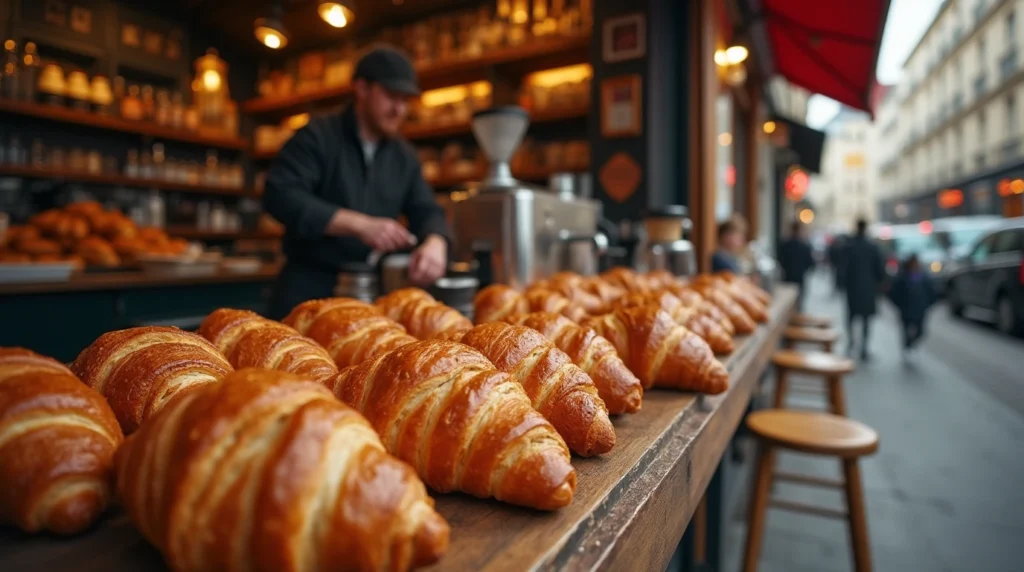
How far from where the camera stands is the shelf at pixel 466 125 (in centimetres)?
→ 538

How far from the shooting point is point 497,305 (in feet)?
5.38

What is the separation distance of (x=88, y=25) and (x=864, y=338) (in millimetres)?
10621

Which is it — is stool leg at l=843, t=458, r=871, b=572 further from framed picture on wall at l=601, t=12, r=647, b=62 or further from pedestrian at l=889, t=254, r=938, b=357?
pedestrian at l=889, t=254, r=938, b=357

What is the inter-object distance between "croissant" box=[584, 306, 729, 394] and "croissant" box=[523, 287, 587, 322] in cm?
25

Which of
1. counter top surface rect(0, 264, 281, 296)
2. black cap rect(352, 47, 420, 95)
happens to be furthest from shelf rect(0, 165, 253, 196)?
black cap rect(352, 47, 420, 95)

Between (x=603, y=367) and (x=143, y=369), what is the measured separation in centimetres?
79

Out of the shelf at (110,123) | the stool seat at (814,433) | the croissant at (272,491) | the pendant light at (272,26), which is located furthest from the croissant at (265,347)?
the shelf at (110,123)

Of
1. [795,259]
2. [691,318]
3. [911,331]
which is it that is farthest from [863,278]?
[691,318]

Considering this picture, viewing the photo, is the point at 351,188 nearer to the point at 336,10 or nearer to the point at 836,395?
the point at 336,10

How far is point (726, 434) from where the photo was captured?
144 centimetres

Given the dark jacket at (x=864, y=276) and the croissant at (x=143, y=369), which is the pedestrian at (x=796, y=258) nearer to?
the dark jacket at (x=864, y=276)

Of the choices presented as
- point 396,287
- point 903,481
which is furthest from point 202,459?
point 903,481

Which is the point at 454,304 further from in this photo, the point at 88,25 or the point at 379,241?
the point at 88,25

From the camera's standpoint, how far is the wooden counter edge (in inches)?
26.5
